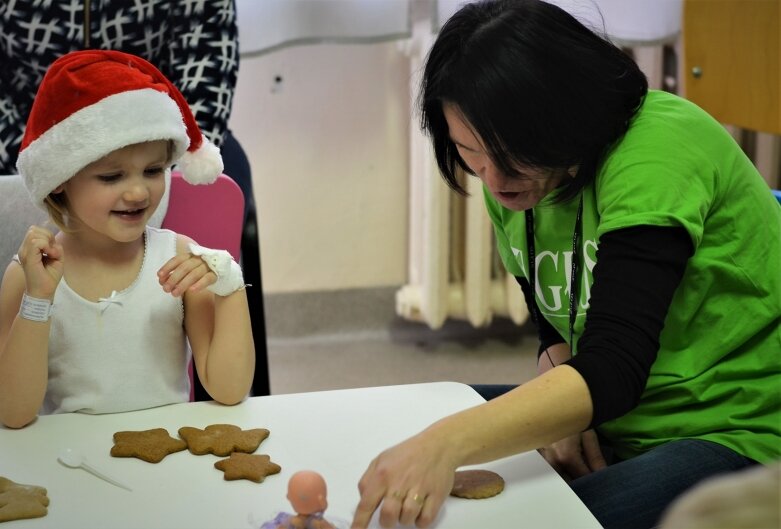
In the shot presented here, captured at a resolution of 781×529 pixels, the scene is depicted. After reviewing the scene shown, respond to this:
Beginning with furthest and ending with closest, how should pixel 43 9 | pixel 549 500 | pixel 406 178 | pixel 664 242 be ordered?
pixel 406 178
pixel 43 9
pixel 664 242
pixel 549 500

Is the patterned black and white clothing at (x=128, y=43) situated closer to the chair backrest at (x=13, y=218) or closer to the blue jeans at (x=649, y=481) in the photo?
the chair backrest at (x=13, y=218)

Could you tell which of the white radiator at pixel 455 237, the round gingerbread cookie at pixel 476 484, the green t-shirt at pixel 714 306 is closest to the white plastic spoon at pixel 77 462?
the round gingerbread cookie at pixel 476 484

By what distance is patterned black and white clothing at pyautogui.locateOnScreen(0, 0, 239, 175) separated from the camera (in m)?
1.76

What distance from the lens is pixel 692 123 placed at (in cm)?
112

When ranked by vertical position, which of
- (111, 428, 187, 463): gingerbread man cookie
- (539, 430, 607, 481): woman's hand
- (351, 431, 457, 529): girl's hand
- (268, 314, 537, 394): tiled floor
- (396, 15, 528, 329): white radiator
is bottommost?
(268, 314, 537, 394): tiled floor

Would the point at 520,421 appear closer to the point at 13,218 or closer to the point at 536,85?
the point at 536,85

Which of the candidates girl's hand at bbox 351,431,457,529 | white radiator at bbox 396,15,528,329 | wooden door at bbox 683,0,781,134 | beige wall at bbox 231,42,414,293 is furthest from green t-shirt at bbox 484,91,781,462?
beige wall at bbox 231,42,414,293

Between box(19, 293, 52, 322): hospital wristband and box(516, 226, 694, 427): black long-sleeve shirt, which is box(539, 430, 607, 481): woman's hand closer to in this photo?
box(516, 226, 694, 427): black long-sleeve shirt

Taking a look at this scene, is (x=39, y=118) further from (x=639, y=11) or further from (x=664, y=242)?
(x=639, y=11)

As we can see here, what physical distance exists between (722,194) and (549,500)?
432 millimetres

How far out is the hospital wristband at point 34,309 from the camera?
1.11m

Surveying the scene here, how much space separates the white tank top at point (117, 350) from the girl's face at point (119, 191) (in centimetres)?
7

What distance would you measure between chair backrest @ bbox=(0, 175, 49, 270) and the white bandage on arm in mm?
346

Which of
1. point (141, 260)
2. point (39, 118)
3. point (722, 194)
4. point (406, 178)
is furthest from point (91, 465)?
point (406, 178)
